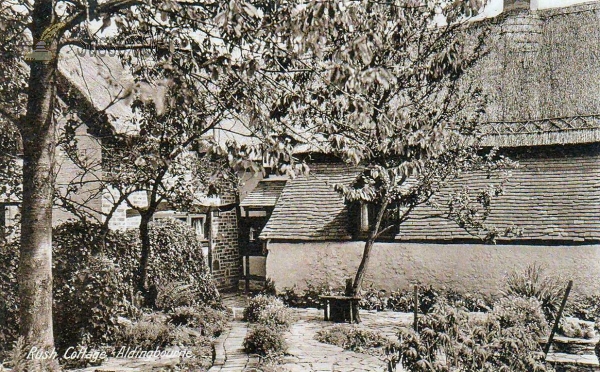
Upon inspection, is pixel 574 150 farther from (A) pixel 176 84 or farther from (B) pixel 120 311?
(A) pixel 176 84

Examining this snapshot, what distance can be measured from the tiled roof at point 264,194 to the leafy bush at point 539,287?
8066 mm

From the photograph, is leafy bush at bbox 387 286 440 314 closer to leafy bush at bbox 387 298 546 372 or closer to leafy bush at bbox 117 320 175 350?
leafy bush at bbox 117 320 175 350

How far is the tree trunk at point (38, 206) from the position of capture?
5.57m

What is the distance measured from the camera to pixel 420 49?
36.6ft

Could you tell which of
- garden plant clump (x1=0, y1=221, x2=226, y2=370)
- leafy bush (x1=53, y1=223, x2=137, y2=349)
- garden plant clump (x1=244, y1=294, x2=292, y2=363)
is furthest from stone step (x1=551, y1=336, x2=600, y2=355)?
leafy bush (x1=53, y1=223, x2=137, y2=349)

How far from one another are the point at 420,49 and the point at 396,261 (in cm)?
565

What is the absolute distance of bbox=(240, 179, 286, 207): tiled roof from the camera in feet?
58.8

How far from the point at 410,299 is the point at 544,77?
7.36 metres

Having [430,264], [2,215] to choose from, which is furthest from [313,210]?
[2,215]

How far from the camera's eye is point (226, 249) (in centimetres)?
1800

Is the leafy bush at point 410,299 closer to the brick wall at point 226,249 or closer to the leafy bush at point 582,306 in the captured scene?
the leafy bush at point 582,306

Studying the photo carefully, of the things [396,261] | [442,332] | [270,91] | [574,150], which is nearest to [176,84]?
[270,91]

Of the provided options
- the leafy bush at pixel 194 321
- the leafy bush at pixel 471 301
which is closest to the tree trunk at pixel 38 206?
the leafy bush at pixel 194 321

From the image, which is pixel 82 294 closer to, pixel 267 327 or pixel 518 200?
pixel 267 327
